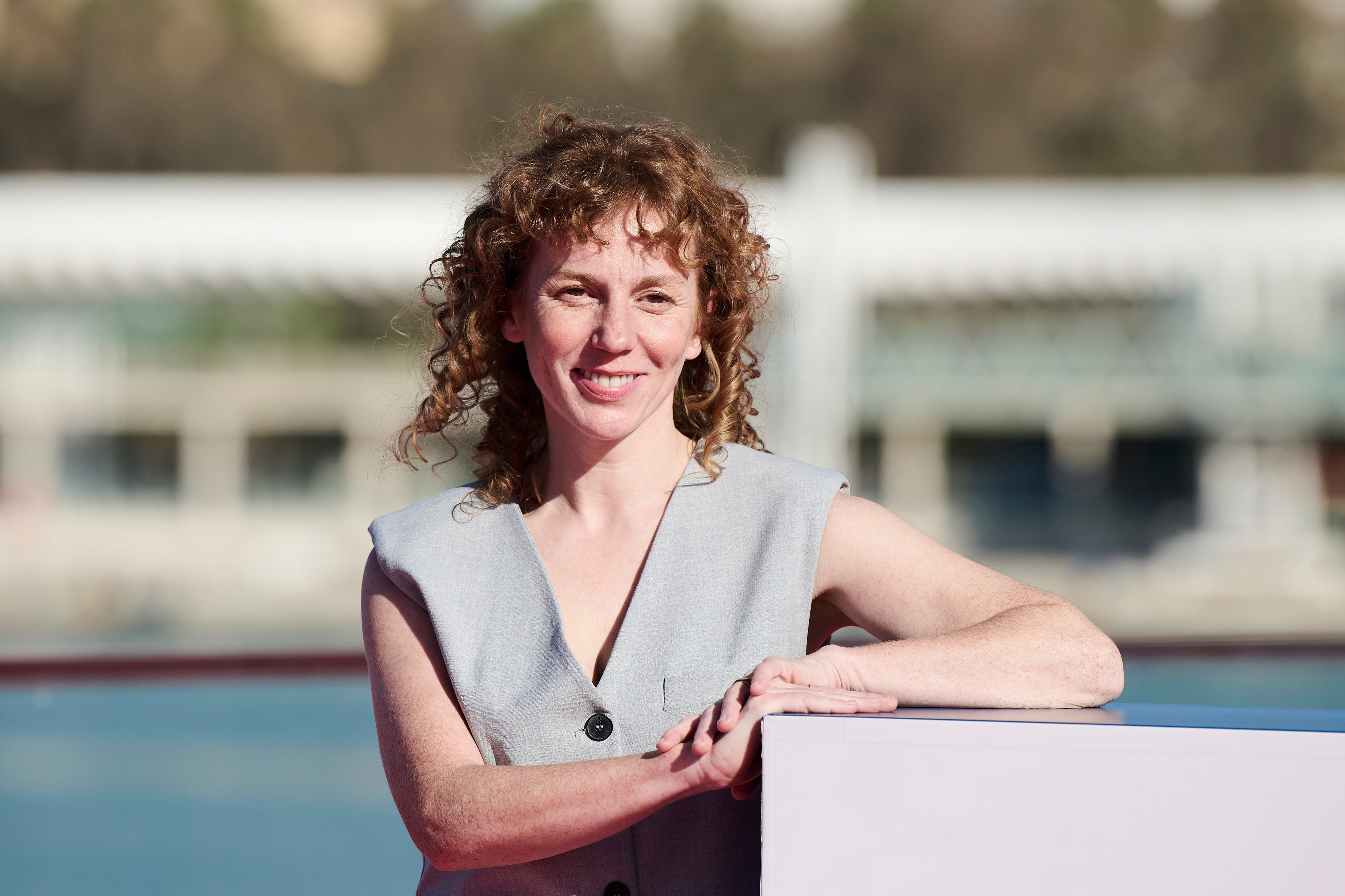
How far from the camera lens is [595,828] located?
3.60 ft

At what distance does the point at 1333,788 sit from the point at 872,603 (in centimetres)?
46

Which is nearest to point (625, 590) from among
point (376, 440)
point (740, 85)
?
point (376, 440)

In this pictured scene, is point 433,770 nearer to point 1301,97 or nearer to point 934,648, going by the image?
point 934,648

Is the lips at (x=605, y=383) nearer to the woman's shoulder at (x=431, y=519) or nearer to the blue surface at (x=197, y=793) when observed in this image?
the woman's shoulder at (x=431, y=519)

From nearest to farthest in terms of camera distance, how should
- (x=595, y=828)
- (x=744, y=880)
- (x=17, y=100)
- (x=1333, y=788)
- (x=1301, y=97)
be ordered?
1. (x=1333, y=788)
2. (x=595, y=828)
3. (x=744, y=880)
4. (x=17, y=100)
5. (x=1301, y=97)

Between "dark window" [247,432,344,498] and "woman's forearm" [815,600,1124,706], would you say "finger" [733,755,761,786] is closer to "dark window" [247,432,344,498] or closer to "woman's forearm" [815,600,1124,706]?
"woman's forearm" [815,600,1124,706]

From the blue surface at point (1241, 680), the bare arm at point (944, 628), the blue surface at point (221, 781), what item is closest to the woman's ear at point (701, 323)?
the bare arm at point (944, 628)

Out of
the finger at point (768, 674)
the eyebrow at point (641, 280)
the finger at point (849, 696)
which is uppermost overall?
the eyebrow at point (641, 280)

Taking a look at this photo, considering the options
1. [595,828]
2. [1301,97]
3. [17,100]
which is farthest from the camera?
[1301,97]

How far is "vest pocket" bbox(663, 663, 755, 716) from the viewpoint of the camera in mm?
1221

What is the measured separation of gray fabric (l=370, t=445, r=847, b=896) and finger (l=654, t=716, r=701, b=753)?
135mm

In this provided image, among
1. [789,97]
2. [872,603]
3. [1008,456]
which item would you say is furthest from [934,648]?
[789,97]

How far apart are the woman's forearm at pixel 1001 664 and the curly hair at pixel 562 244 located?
12.2 inches

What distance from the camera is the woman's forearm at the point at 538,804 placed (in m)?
1.08
